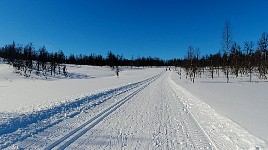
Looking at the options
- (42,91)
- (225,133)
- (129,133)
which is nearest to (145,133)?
(129,133)

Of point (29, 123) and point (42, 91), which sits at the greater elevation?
point (29, 123)

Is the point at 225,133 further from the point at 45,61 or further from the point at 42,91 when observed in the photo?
the point at 45,61

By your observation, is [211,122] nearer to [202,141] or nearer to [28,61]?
[202,141]

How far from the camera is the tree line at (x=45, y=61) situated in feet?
248

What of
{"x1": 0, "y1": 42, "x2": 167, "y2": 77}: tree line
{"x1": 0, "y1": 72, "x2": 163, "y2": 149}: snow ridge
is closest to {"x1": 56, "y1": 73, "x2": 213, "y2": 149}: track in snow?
{"x1": 0, "y1": 72, "x2": 163, "y2": 149}: snow ridge

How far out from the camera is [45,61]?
83.8 meters

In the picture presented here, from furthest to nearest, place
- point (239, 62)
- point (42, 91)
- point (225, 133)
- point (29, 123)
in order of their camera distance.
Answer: point (239, 62), point (42, 91), point (29, 123), point (225, 133)

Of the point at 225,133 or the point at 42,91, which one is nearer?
the point at 225,133

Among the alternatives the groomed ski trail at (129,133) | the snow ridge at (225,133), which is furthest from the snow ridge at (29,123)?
the snow ridge at (225,133)

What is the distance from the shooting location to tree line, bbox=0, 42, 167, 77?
248 ft

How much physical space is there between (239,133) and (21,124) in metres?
7.08

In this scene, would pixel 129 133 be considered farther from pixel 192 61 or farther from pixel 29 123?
pixel 192 61

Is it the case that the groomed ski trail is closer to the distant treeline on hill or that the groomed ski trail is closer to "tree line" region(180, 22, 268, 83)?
"tree line" region(180, 22, 268, 83)

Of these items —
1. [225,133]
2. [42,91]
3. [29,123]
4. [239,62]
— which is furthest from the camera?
[239,62]
